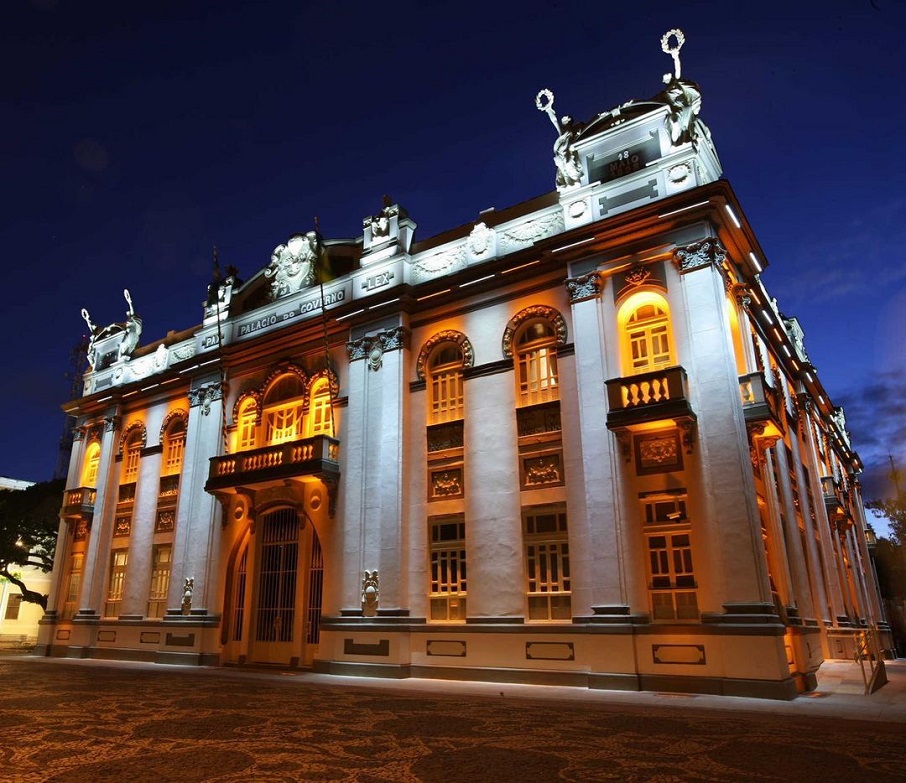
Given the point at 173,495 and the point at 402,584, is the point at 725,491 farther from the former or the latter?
the point at 173,495

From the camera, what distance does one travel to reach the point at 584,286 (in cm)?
1692

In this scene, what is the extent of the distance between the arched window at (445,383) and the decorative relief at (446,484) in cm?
144

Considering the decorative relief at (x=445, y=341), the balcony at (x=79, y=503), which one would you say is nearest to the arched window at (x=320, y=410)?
the decorative relief at (x=445, y=341)

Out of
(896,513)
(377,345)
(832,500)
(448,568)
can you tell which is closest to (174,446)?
(377,345)

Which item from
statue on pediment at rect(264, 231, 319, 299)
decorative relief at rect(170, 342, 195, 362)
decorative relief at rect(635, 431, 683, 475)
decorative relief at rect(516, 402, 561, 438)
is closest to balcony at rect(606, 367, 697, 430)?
decorative relief at rect(635, 431, 683, 475)

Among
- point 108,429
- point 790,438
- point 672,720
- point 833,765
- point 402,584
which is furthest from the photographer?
point 108,429

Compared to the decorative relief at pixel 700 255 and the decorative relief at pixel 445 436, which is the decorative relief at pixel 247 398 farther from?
the decorative relief at pixel 700 255

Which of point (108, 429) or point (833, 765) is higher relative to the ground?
point (108, 429)

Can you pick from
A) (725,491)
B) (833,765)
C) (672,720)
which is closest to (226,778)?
(833,765)

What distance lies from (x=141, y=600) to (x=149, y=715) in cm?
1596

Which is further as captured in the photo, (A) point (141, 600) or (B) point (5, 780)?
(A) point (141, 600)

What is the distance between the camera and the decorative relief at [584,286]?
659 inches

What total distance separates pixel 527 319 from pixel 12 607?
1698 inches

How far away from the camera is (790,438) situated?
21406mm
